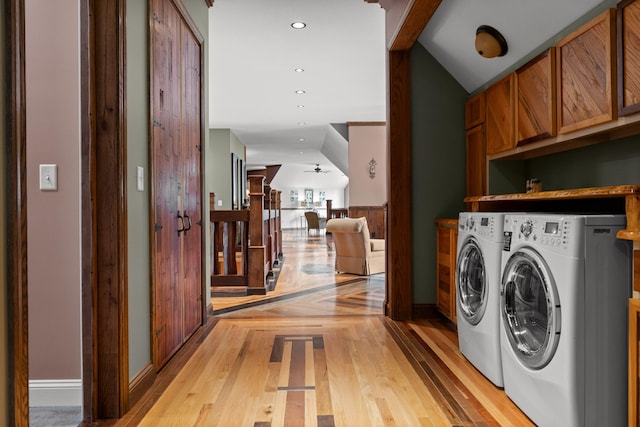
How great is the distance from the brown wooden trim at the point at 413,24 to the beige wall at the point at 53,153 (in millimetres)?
2022

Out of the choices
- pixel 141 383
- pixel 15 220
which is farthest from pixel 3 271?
pixel 141 383

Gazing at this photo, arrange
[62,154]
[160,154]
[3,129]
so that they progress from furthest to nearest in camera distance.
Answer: [160,154] → [62,154] → [3,129]

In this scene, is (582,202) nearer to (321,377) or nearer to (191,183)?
(321,377)

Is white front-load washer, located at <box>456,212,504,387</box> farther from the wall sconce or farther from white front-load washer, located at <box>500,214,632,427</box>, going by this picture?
the wall sconce

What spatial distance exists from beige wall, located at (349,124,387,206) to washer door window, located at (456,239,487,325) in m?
5.62

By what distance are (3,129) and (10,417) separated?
0.79 metres

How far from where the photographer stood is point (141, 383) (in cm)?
221

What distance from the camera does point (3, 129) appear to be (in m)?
1.23

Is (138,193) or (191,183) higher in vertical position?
(191,183)

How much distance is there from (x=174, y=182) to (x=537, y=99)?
7.70ft

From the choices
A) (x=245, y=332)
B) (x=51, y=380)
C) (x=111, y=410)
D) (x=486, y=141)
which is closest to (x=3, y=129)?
(x=111, y=410)

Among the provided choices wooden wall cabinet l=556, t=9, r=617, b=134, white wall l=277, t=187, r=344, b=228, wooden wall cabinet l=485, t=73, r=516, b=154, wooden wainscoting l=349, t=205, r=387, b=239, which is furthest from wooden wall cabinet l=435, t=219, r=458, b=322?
white wall l=277, t=187, r=344, b=228

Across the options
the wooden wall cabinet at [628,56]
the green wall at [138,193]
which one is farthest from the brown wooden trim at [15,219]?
the wooden wall cabinet at [628,56]

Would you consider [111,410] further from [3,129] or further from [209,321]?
[209,321]
